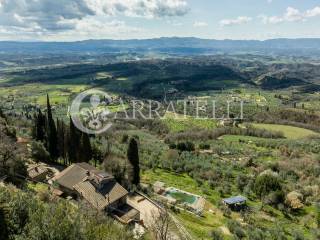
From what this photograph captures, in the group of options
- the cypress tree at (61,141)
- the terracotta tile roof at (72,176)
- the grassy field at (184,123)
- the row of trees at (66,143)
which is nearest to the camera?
the terracotta tile roof at (72,176)

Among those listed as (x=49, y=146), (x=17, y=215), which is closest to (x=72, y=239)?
(x=17, y=215)

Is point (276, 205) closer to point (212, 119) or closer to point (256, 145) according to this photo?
point (256, 145)

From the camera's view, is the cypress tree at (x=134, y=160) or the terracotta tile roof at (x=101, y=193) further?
the cypress tree at (x=134, y=160)

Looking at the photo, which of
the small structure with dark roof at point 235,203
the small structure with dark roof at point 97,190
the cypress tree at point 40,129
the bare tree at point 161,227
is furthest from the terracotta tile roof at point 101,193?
the cypress tree at point 40,129

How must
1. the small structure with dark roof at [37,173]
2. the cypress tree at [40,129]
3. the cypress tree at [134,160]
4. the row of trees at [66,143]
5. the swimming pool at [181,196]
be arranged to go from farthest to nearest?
the cypress tree at [40,129]
the row of trees at [66,143]
the swimming pool at [181,196]
the cypress tree at [134,160]
the small structure with dark roof at [37,173]

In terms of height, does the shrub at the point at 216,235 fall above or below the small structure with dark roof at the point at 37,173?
below

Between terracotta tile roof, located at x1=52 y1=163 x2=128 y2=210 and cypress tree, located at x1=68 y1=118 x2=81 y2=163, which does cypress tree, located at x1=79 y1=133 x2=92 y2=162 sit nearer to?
cypress tree, located at x1=68 y1=118 x2=81 y2=163

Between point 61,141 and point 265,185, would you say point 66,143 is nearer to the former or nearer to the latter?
point 61,141

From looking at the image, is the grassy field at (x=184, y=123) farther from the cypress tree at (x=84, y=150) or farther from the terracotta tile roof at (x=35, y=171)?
the terracotta tile roof at (x=35, y=171)
